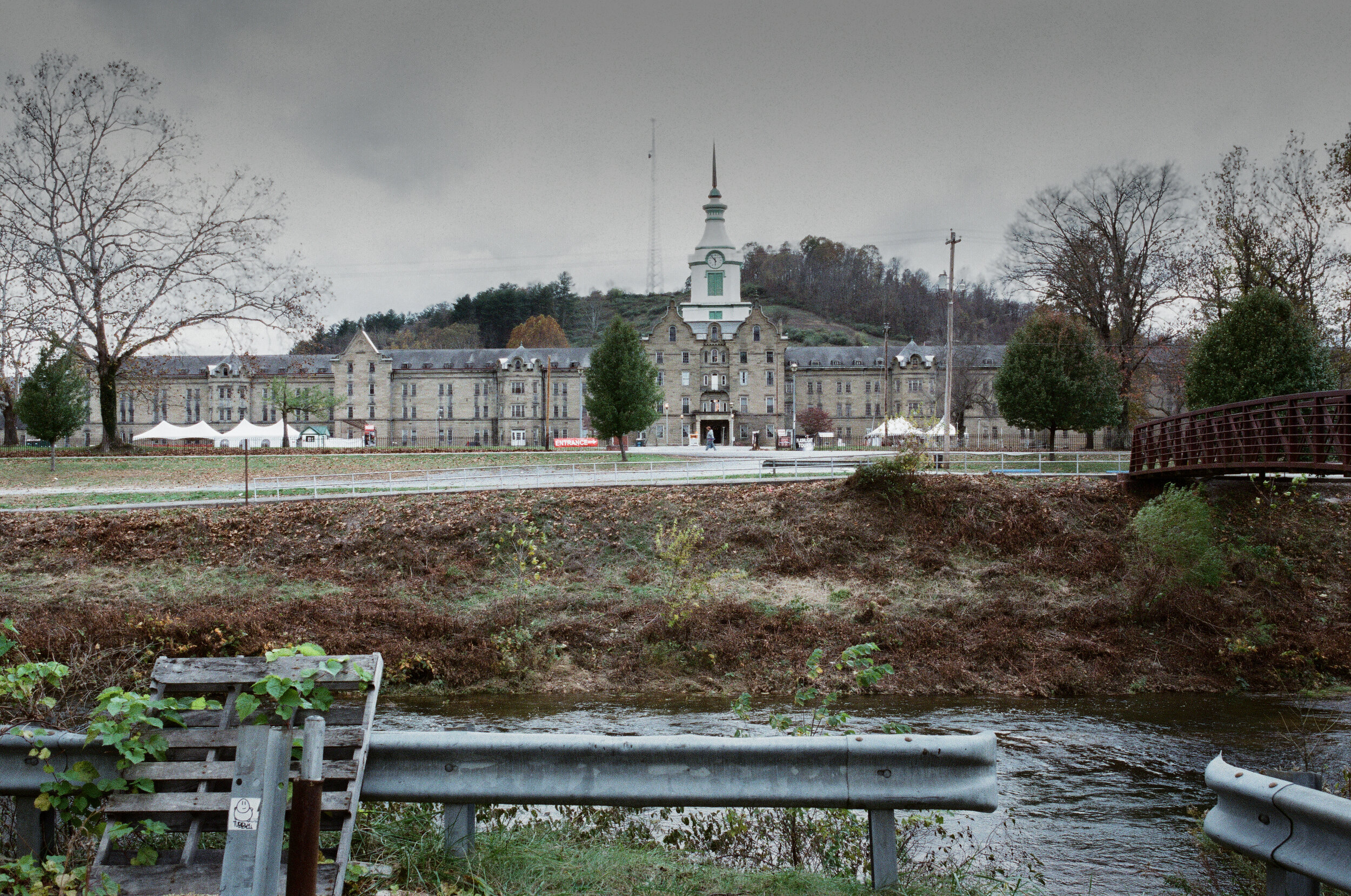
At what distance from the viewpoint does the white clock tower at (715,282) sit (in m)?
90.8

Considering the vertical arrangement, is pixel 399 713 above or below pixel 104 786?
below

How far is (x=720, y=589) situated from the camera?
1869 centimetres

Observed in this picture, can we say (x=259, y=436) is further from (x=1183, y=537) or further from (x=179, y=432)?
(x=1183, y=537)

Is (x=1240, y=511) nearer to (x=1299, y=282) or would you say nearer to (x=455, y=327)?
(x=1299, y=282)

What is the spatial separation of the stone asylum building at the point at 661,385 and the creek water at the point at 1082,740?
222 feet

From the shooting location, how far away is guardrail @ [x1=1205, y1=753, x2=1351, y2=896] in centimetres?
349

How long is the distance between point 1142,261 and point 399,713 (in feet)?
135

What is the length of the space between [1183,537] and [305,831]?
62.9 ft

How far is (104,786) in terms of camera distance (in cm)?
419

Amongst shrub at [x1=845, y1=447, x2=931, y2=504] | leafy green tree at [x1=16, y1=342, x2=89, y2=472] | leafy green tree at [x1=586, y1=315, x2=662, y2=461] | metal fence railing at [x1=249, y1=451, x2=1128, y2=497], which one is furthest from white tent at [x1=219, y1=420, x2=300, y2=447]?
shrub at [x1=845, y1=447, x2=931, y2=504]

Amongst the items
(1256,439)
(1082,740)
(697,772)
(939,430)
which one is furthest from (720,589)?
(939,430)

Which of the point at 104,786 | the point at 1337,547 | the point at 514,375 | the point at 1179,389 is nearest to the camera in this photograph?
the point at 104,786

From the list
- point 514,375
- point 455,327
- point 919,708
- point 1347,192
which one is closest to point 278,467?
point 919,708

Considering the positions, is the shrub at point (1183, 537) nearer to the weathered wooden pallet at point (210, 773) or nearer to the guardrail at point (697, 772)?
the guardrail at point (697, 772)
